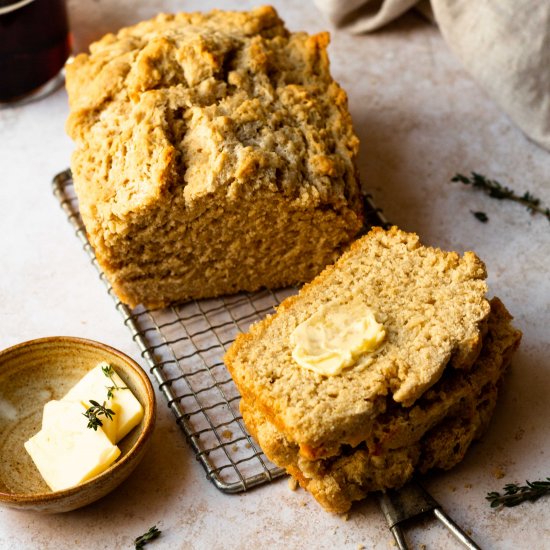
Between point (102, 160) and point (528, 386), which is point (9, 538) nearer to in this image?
point (102, 160)

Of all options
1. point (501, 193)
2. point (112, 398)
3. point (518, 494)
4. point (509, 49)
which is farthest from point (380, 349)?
point (509, 49)

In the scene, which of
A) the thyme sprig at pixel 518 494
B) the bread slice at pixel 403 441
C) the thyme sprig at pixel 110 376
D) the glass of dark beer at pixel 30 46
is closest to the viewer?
the bread slice at pixel 403 441

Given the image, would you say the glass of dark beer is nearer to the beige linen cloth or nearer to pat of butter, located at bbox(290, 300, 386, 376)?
the beige linen cloth

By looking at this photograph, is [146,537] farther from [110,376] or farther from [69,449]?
[110,376]

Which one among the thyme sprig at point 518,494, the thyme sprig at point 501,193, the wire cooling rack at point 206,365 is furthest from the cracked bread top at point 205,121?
the thyme sprig at point 518,494

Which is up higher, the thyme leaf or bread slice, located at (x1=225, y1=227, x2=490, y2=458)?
bread slice, located at (x1=225, y1=227, x2=490, y2=458)

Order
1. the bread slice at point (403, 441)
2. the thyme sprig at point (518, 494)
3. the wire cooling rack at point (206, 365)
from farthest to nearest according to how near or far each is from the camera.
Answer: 1. the wire cooling rack at point (206, 365)
2. the thyme sprig at point (518, 494)
3. the bread slice at point (403, 441)

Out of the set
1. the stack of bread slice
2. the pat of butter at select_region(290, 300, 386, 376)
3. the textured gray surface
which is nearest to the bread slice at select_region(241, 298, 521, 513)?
the stack of bread slice

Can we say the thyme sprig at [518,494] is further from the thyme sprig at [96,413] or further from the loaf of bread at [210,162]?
the thyme sprig at [96,413]
